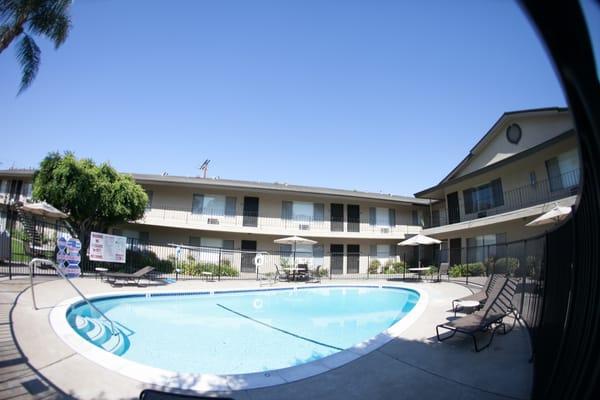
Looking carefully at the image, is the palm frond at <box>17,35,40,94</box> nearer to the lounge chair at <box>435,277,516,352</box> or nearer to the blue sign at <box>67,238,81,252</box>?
the blue sign at <box>67,238,81,252</box>

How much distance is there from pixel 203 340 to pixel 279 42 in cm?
885

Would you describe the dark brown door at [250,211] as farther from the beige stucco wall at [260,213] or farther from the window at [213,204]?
the window at [213,204]

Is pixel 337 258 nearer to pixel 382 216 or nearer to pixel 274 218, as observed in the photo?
pixel 382 216

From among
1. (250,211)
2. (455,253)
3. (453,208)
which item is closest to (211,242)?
(250,211)

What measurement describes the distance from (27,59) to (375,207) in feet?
83.7

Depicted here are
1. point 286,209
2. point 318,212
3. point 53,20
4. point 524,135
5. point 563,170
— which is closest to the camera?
point 53,20

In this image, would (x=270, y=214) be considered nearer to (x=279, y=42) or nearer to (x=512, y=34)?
(x=279, y=42)

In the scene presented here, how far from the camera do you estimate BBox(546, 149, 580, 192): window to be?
631 inches

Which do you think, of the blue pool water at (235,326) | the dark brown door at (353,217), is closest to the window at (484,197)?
the dark brown door at (353,217)

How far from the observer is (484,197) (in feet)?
73.6

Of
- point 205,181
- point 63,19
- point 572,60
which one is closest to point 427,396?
point 572,60

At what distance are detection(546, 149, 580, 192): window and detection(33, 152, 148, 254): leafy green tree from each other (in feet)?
79.4

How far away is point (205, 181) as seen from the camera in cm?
2477

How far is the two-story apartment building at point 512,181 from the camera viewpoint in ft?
54.3
